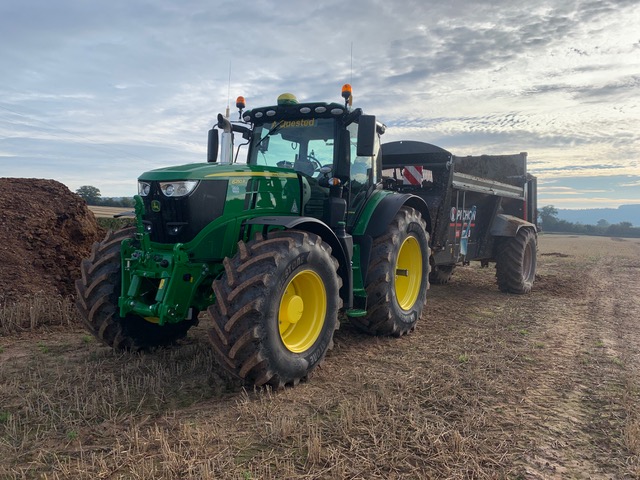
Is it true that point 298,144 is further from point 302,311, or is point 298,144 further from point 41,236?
point 41,236

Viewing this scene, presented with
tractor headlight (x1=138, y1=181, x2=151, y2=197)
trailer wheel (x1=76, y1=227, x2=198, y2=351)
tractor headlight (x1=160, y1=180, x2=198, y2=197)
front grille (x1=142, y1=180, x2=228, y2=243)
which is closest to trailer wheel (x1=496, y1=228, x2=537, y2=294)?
trailer wheel (x1=76, y1=227, x2=198, y2=351)

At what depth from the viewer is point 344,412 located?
3.58 m

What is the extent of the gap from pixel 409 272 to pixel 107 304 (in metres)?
3.77

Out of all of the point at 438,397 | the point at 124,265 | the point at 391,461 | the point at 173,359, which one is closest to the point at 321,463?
the point at 391,461

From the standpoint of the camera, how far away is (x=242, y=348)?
3.84m

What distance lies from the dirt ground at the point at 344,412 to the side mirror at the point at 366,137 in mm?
2130

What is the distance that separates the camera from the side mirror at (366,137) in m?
5.13

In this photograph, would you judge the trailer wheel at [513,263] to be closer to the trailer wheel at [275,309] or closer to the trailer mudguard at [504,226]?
the trailer mudguard at [504,226]

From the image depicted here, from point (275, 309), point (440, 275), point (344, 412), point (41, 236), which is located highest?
point (41, 236)

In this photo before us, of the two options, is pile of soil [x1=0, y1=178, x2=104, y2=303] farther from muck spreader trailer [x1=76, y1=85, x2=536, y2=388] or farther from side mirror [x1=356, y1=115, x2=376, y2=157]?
side mirror [x1=356, y1=115, x2=376, y2=157]

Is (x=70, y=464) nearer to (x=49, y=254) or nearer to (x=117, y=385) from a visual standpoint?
(x=117, y=385)

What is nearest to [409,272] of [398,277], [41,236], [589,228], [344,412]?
[398,277]

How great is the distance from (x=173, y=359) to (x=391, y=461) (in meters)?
2.67

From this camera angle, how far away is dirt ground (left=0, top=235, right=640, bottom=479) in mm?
2971
